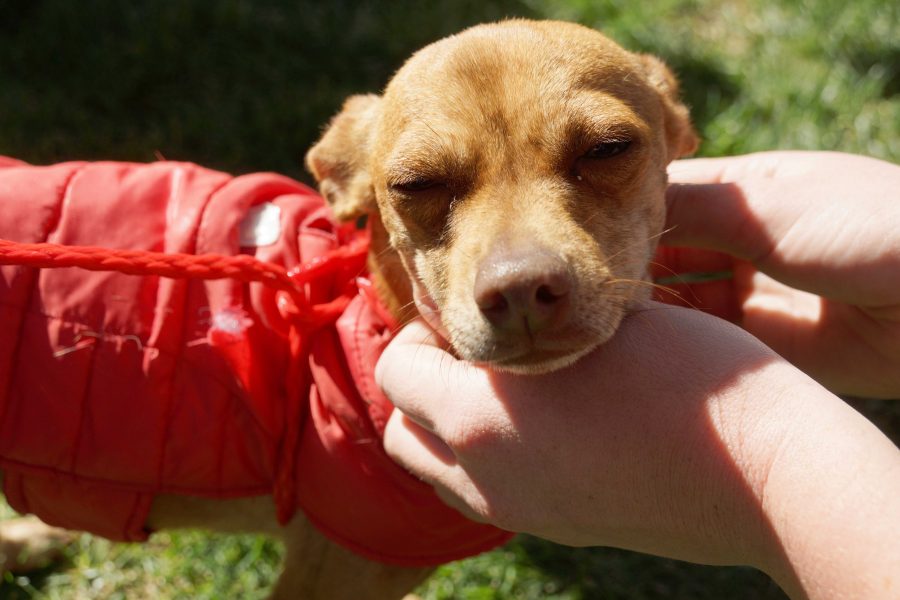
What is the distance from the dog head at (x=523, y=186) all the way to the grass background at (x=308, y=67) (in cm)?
280

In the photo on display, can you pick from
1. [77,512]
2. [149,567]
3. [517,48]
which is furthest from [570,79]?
[149,567]

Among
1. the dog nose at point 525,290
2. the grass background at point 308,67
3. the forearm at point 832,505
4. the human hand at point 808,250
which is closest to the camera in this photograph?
the forearm at point 832,505

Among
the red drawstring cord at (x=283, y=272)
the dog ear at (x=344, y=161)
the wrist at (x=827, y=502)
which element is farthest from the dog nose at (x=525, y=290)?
the dog ear at (x=344, y=161)

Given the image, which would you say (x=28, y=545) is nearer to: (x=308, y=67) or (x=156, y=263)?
(x=156, y=263)

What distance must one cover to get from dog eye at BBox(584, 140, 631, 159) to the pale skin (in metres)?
0.50

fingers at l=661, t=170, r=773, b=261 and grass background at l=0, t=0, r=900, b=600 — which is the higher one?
fingers at l=661, t=170, r=773, b=261

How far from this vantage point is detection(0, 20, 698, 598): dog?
2.13 m

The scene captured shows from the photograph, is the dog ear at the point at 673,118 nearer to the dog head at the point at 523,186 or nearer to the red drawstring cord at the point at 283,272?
the dog head at the point at 523,186

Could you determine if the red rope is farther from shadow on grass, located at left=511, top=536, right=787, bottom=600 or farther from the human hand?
shadow on grass, located at left=511, top=536, right=787, bottom=600

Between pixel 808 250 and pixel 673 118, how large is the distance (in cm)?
74

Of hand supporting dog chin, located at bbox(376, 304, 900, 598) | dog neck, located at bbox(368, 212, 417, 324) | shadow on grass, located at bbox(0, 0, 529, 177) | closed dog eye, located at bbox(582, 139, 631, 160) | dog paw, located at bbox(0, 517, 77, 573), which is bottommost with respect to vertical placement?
dog paw, located at bbox(0, 517, 77, 573)

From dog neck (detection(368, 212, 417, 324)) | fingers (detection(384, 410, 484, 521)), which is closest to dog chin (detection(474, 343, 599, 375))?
fingers (detection(384, 410, 484, 521))

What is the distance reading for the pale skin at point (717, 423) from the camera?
66.8 inches

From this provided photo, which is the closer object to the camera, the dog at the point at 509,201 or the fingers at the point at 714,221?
the dog at the point at 509,201
